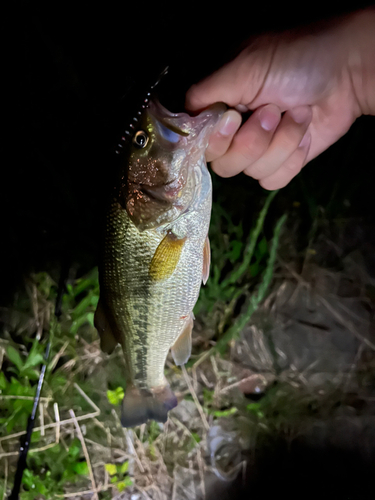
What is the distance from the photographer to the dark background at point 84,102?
7.32 ft

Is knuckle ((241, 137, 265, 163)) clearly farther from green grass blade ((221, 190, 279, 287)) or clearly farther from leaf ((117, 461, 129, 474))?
leaf ((117, 461, 129, 474))

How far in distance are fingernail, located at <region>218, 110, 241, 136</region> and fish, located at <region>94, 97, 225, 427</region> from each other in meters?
0.05

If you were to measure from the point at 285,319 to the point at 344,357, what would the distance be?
0.61 m

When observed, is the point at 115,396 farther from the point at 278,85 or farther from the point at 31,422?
the point at 278,85

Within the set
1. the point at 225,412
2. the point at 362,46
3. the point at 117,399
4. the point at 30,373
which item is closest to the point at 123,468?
the point at 117,399

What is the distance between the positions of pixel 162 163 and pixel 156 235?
12.2 inches

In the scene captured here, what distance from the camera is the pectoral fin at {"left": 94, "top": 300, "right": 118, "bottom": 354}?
1493 millimetres

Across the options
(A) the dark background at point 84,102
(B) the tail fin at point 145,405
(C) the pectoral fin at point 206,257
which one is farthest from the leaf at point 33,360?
(C) the pectoral fin at point 206,257

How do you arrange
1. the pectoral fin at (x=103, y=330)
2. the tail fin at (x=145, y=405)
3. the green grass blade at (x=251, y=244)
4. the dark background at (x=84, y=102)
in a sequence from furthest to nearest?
the dark background at (x=84, y=102)
the green grass blade at (x=251, y=244)
the tail fin at (x=145, y=405)
the pectoral fin at (x=103, y=330)

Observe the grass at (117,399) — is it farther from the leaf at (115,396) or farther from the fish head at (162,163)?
the fish head at (162,163)

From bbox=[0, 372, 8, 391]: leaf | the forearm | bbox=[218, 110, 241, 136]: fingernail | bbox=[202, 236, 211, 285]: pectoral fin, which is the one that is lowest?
bbox=[0, 372, 8, 391]: leaf

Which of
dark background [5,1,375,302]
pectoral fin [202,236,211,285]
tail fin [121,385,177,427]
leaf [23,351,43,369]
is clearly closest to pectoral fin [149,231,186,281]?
pectoral fin [202,236,211,285]

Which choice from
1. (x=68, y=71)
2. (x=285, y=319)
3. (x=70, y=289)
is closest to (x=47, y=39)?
(x=68, y=71)

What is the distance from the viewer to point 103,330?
1.50 metres
